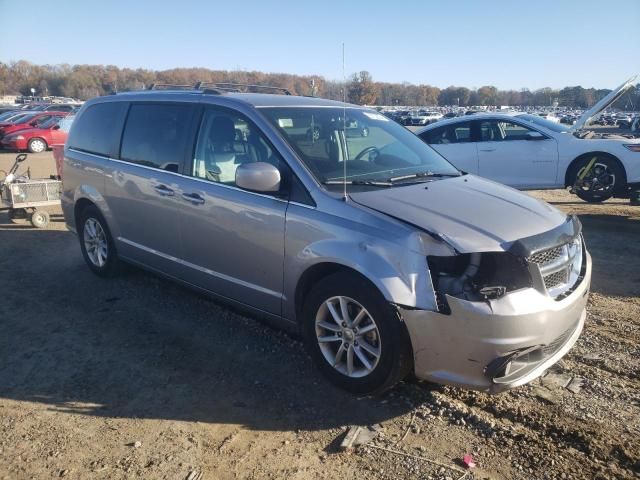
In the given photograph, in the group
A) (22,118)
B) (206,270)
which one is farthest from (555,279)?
(22,118)

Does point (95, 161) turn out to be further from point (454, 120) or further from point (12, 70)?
point (12, 70)

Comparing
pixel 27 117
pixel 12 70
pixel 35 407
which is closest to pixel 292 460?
pixel 35 407

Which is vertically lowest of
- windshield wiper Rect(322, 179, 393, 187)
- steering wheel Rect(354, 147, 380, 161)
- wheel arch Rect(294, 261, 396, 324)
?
wheel arch Rect(294, 261, 396, 324)

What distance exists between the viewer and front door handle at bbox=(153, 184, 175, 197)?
4.46m

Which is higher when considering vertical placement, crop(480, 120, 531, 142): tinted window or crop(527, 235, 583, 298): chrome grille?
crop(480, 120, 531, 142): tinted window

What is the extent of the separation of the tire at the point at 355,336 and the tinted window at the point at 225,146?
1175 millimetres

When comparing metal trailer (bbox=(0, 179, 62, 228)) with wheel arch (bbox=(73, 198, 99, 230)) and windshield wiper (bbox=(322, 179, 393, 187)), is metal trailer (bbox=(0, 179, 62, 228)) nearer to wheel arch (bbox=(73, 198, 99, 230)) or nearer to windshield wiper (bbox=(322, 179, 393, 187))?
wheel arch (bbox=(73, 198, 99, 230))

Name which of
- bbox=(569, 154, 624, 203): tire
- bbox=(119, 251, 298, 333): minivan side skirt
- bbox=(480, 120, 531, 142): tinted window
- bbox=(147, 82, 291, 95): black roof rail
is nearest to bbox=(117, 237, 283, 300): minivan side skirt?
bbox=(119, 251, 298, 333): minivan side skirt

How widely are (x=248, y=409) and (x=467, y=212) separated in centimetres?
187

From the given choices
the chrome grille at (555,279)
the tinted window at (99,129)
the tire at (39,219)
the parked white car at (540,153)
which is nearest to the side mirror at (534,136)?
the parked white car at (540,153)

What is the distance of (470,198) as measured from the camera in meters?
3.66

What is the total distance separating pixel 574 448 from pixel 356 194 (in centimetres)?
194

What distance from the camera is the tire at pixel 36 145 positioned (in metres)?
21.8

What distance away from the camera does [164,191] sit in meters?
4.53
